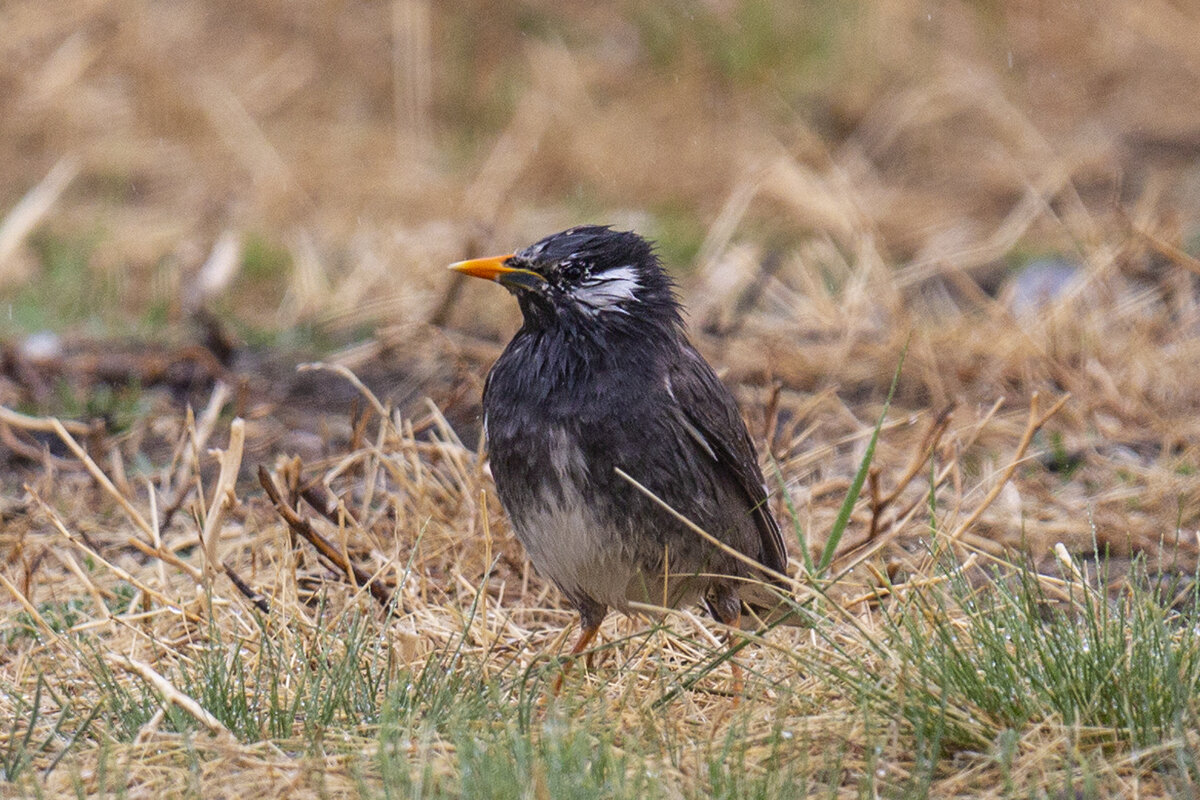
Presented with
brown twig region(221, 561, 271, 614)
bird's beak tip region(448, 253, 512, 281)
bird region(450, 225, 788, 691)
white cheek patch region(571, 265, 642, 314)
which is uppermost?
bird's beak tip region(448, 253, 512, 281)

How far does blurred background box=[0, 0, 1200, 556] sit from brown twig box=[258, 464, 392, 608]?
3.14ft

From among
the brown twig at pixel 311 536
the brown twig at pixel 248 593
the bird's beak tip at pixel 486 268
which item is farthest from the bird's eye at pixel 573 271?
the brown twig at pixel 248 593

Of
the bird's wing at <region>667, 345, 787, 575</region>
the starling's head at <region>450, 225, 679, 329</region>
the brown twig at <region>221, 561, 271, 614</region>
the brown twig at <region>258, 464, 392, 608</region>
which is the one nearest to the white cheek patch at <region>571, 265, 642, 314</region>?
the starling's head at <region>450, 225, 679, 329</region>

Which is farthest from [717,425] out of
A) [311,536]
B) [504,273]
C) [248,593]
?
[248,593]

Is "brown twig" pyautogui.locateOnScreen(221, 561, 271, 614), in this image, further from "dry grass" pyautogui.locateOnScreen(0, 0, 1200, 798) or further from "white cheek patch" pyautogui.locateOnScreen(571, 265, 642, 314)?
"white cheek patch" pyautogui.locateOnScreen(571, 265, 642, 314)

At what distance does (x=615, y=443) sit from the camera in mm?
3588

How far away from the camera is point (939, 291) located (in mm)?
8016

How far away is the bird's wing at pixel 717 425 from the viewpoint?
12.3 feet

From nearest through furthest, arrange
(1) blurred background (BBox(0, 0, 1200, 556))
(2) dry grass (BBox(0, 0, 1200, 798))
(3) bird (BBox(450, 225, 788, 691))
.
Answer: (2) dry grass (BBox(0, 0, 1200, 798)), (3) bird (BBox(450, 225, 788, 691)), (1) blurred background (BBox(0, 0, 1200, 556))

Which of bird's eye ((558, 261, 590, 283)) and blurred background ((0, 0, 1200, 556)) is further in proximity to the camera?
blurred background ((0, 0, 1200, 556))

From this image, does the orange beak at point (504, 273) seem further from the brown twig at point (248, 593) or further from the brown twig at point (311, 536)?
the brown twig at point (248, 593)

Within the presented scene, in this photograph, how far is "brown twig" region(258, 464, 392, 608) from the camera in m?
3.88

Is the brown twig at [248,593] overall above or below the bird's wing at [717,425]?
below

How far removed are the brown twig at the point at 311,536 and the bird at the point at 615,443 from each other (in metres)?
0.51
